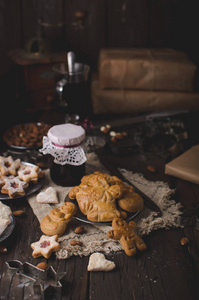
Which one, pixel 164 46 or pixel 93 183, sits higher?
pixel 164 46

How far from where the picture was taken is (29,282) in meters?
0.88

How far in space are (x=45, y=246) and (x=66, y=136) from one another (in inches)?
→ 13.7

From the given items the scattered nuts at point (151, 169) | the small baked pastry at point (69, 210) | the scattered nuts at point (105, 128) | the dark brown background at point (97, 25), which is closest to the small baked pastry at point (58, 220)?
the small baked pastry at point (69, 210)

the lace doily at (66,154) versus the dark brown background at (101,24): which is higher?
the dark brown background at (101,24)

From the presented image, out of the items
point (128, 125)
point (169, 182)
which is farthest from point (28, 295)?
point (128, 125)

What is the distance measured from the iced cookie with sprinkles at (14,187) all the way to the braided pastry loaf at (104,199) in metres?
0.18

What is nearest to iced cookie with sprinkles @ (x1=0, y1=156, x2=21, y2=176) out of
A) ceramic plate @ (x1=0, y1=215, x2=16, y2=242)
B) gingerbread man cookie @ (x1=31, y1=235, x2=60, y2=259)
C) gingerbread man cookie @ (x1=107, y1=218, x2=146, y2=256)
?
ceramic plate @ (x1=0, y1=215, x2=16, y2=242)

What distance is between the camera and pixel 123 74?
180 centimetres

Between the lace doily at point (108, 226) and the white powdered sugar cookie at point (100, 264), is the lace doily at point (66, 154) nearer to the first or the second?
the lace doily at point (108, 226)

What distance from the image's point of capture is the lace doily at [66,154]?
1.15m

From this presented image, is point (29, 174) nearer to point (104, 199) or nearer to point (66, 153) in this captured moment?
point (66, 153)

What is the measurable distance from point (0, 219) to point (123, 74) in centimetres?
107

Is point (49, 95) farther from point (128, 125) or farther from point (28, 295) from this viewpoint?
point (28, 295)

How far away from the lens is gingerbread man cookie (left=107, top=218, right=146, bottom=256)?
951 millimetres
